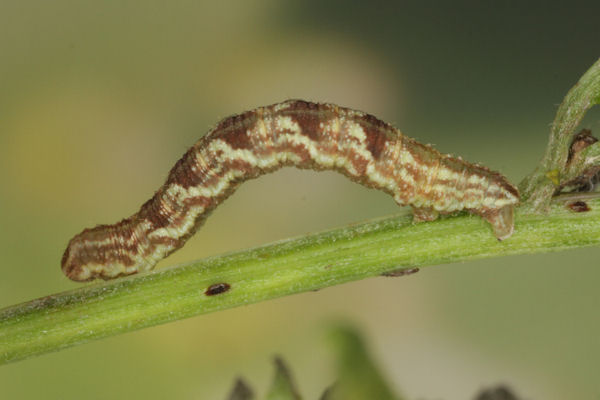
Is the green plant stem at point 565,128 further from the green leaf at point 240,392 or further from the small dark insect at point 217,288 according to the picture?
the green leaf at point 240,392

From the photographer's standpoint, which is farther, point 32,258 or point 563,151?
point 32,258

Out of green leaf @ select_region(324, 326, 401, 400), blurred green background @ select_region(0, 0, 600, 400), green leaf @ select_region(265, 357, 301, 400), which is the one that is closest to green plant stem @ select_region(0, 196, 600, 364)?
green leaf @ select_region(265, 357, 301, 400)

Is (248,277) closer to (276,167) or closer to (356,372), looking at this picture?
(276,167)

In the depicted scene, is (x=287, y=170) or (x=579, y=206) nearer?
(x=579, y=206)

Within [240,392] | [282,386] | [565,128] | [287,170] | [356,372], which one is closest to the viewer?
[565,128]

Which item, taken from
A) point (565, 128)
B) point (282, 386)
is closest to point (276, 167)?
point (282, 386)

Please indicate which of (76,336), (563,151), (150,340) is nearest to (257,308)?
(150,340)

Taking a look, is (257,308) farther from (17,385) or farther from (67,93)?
(67,93)
